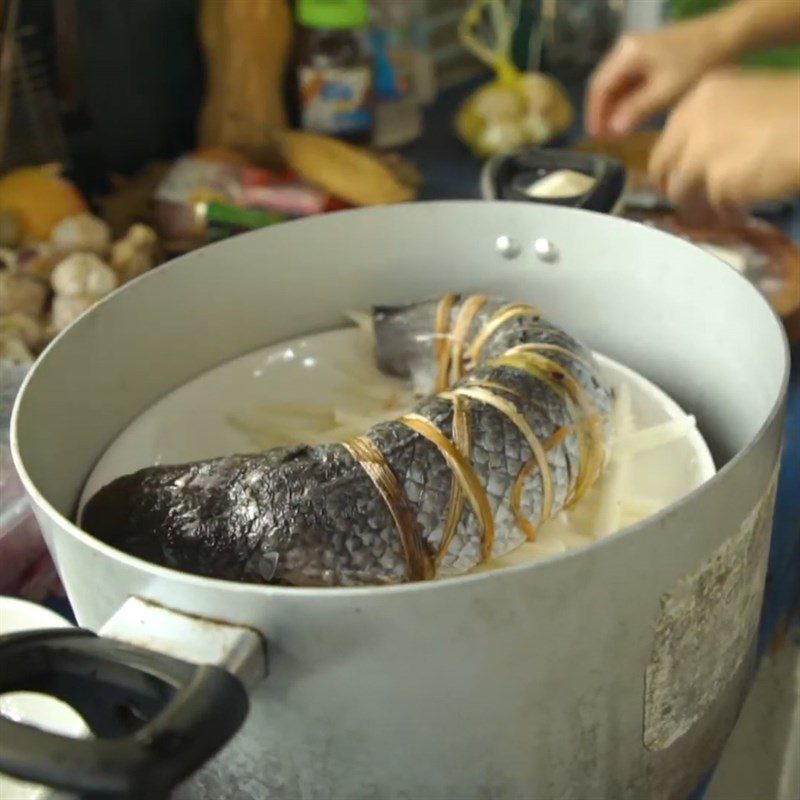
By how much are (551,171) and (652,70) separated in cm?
10

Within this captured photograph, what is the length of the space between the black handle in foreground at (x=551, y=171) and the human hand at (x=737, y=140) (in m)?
0.07

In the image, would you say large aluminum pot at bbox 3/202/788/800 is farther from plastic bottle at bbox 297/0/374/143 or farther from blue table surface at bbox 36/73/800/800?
plastic bottle at bbox 297/0/374/143

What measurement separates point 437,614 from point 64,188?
27.5 inches

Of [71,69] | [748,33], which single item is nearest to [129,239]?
[71,69]

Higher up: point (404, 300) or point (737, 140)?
point (737, 140)

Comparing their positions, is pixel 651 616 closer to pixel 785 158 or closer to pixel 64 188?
pixel 785 158

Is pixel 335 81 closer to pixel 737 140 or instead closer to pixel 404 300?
pixel 404 300

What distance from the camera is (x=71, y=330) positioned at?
577 millimetres

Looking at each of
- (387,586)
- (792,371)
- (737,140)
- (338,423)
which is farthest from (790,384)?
(387,586)

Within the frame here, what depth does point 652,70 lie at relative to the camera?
0.81 meters

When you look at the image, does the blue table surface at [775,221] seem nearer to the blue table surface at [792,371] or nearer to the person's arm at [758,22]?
the blue table surface at [792,371]

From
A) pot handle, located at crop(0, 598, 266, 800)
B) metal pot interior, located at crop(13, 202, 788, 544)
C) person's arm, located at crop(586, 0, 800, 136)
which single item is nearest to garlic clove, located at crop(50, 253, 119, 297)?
metal pot interior, located at crop(13, 202, 788, 544)

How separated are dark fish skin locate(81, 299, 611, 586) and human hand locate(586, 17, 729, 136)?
354 mm

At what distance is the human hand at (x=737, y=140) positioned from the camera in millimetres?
617
